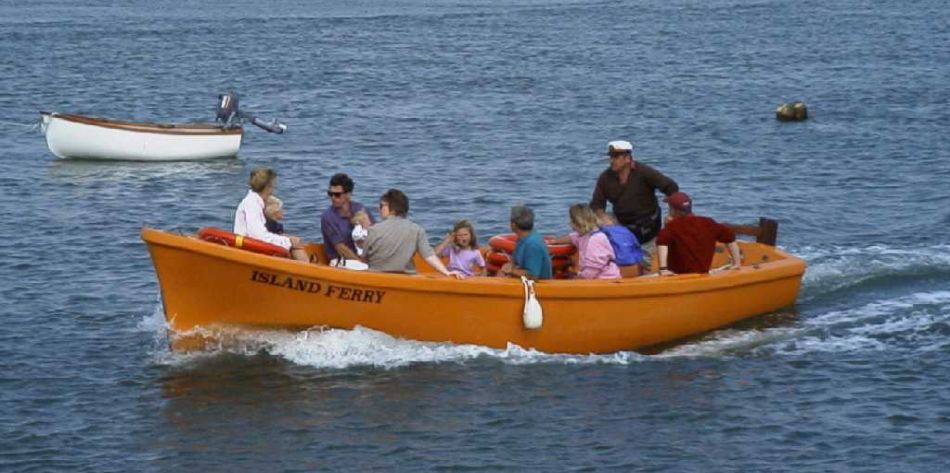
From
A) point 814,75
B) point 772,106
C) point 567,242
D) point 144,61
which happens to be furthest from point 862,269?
point 144,61

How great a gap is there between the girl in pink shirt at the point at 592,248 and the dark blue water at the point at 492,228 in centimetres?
92

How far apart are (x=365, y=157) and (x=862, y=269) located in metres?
15.4

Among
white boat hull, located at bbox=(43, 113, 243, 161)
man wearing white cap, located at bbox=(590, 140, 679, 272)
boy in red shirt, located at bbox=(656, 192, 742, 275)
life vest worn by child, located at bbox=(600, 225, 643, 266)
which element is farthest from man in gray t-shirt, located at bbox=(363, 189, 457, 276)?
white boat hull, located at bbox=(43, 113, 243, 161)

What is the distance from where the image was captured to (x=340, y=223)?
1841cm

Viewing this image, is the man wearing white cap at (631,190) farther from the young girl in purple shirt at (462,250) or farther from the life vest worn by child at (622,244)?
the young girl in purple shirt at (462,250)

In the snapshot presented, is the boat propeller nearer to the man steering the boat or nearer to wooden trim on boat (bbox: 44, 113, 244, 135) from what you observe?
wooden trim on boat (bbox: 44, 113, 244, 135)

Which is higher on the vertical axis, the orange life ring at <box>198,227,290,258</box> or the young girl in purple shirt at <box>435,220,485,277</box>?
the orange life ring at <box>198,227,290,258</box>

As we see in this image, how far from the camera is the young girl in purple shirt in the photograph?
18.5 meters

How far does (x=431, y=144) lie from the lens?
37750 millimetres

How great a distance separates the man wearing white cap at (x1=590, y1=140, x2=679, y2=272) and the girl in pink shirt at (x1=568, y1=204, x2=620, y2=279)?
611 millimetres

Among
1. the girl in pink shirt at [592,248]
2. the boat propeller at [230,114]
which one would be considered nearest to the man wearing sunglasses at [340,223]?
the girl in pink shirt at [592,248]

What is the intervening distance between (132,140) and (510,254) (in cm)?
1767

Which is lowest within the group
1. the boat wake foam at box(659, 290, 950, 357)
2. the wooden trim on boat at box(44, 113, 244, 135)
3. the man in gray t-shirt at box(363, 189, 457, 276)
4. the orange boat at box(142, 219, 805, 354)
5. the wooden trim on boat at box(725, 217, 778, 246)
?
the boat wake foam at box(659, 290, 950, 357)

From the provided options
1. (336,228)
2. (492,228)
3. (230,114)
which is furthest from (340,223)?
(230,114)
